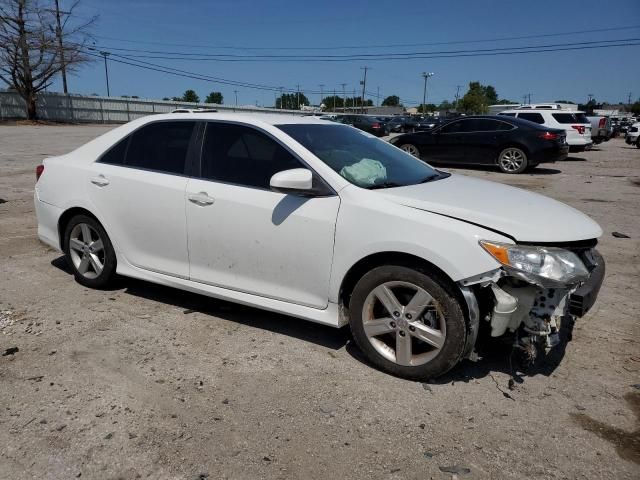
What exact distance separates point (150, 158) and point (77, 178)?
0.81 m

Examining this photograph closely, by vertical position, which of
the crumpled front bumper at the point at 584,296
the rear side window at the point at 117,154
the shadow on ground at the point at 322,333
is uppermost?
the rear side window at the point at 117,154

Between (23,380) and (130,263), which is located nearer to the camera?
(23,380)

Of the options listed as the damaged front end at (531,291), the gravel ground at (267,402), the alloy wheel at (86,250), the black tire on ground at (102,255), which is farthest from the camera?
the alloy wheel at (86,250)

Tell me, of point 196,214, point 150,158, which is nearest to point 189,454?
point 196,214

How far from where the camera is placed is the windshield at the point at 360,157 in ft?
11.5

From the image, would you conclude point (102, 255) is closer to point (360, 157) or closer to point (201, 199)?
point (201, 199)

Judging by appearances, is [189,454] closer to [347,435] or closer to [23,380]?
[347,435]

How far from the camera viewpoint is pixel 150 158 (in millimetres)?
4121

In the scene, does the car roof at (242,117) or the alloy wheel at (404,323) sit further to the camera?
the car roof at (242,117)

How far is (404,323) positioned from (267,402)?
0.94m

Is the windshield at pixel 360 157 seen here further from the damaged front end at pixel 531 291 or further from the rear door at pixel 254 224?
the damaged front end at pixel 531 291

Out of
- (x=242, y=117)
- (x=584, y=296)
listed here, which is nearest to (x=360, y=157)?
(x=242, y=117)

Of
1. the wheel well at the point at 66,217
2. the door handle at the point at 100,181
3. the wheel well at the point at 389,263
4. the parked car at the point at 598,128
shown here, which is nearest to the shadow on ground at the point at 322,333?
the wheel well at the point at 389,263

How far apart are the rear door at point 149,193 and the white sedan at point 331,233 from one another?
12 millimetres
